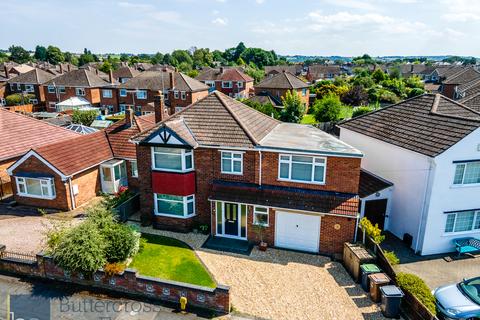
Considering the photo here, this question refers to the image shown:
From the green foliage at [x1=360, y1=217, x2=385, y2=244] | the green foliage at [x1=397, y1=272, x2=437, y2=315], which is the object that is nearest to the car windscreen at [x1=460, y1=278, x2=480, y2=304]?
the green foliage at [x1=397, y1=272, x2=437, y2=315]

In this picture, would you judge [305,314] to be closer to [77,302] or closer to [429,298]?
[429,298]

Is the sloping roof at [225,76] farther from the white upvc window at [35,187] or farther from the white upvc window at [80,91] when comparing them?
the white upvc window at [35,187]

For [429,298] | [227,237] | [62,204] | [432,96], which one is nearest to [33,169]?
Result: [62,204]

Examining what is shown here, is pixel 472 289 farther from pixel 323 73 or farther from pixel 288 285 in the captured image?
pixel 323 73

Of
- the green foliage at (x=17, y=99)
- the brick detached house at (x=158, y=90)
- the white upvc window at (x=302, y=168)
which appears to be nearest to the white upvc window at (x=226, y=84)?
the brick detached house at (x=158, y=90)

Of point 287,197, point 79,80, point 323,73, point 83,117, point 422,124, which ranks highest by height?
point 323,73

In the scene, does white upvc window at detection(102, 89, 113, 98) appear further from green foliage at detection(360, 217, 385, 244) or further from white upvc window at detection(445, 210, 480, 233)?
white upvc window at detection(445, 210, 480, 233)

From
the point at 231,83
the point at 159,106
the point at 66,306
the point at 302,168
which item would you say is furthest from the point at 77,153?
the point at 231,83
